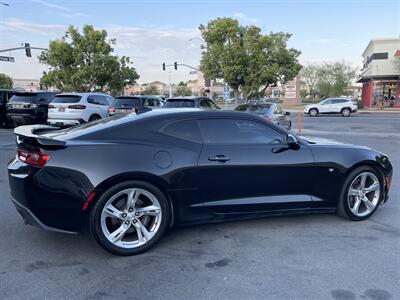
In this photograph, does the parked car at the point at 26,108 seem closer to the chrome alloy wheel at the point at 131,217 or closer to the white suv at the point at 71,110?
the white suv at the point at 71,110

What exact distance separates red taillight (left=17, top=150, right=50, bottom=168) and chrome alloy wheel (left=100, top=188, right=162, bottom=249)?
2.38 ft

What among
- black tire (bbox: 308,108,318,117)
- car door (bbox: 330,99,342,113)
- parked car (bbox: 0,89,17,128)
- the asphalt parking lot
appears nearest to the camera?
the asphalt parking lot

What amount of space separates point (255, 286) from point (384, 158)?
2.87 meters

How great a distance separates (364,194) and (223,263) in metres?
2.29

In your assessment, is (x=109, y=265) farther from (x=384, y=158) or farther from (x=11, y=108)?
(x=11, y=108)

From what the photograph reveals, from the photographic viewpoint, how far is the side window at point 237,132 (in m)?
3.99

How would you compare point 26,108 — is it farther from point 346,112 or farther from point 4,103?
point 346,112

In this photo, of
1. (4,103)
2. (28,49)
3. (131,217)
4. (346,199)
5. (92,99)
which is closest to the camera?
(131,217)

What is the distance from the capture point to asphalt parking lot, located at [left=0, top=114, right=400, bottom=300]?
116 inches

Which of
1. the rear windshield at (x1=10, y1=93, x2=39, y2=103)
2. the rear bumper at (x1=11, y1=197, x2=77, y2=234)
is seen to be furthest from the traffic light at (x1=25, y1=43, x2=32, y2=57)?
the rear bumper at (x1=11, y1=197, x2=77, y2=234)

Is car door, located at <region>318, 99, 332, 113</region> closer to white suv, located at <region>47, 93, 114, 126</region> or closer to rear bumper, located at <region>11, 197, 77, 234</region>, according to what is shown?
white suv, located at <region>47, 93, 114, 126</region>

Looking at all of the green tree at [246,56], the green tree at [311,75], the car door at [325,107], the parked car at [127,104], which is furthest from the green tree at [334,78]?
the parked car at [127,104]

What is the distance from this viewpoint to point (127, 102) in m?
13.7

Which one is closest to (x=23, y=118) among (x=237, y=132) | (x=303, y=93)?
(x=237, y=132)
